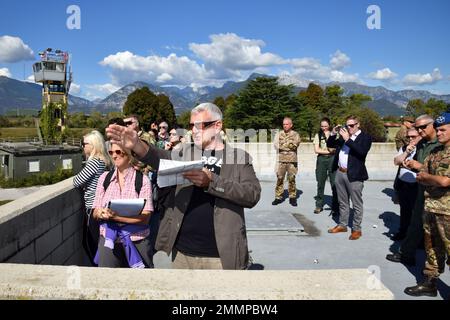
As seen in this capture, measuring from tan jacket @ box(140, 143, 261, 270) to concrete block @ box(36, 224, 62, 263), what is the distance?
4.93ft

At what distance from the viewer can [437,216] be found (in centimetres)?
365

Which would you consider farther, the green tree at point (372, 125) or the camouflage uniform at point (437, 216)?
the green tree at point (372, 125)

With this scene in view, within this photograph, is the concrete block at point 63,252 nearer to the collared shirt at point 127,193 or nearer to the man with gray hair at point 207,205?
the collared shirt at point 127,193

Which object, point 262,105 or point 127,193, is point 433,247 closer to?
point 127,193

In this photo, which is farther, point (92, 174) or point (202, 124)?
point (92, 174)

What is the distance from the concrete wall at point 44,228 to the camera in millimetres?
Result: 2955

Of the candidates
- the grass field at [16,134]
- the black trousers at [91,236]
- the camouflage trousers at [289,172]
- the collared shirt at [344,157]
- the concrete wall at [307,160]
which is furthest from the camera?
the grass field at [16,134]

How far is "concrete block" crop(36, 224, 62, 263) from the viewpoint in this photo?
345 centimetres

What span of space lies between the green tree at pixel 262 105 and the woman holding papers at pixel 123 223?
Answer: 54614 millimetres

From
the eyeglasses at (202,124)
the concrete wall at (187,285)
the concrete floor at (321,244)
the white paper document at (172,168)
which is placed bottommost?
the concrete floor at (321,244)

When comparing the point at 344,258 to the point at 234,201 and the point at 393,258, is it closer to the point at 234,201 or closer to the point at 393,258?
the point at 393,258

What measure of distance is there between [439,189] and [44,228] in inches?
160

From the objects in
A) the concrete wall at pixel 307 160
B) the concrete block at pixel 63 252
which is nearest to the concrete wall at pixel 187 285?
the concrete block at pixel 63 252

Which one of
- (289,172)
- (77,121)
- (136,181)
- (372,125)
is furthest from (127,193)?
(77,121)
